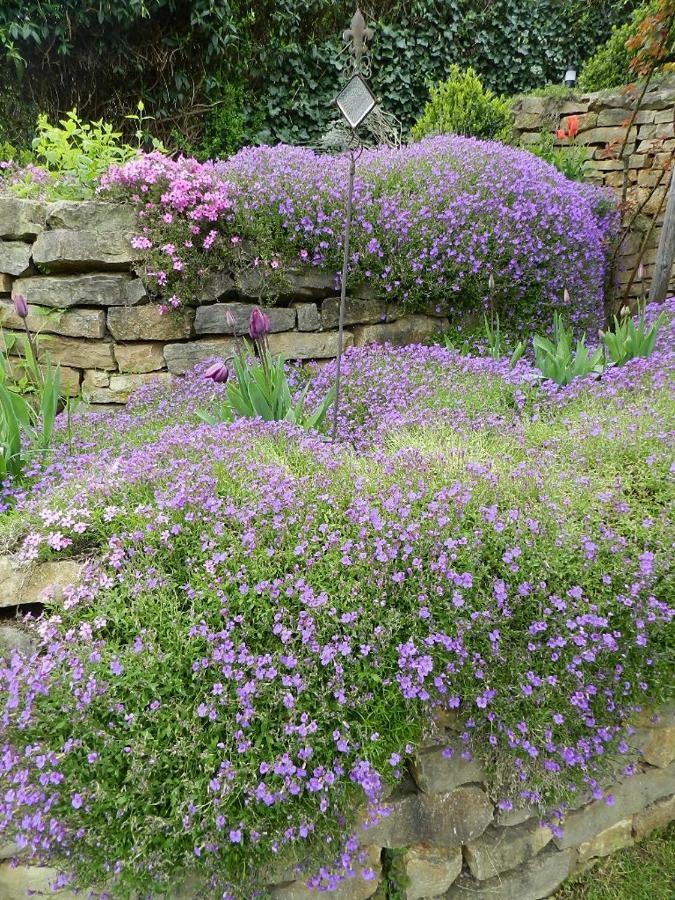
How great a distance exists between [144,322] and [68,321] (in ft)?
1.77

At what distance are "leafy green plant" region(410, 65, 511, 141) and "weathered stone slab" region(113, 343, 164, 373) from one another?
4.12 meters

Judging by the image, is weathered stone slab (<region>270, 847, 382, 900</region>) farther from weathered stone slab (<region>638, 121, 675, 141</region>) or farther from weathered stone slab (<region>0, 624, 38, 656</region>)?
weathered stone slab (<region>638, 121, 675, 141</region>)

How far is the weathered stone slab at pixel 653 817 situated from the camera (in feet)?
6.93

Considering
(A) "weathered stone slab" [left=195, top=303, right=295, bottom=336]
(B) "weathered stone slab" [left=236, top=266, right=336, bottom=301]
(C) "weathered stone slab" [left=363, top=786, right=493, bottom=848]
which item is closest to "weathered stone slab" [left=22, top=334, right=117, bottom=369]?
(A) "weathered stone slab" [left=195, top=303, right=295, bottom=336]

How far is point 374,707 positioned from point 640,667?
0.85 m

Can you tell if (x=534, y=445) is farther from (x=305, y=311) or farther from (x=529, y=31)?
(x=529, y=31)

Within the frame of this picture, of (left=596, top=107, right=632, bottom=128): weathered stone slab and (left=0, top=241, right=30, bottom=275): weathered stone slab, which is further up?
(left=596, top=107, right=632, bottom=128): weathered stone slab

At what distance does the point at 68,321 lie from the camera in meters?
4.11

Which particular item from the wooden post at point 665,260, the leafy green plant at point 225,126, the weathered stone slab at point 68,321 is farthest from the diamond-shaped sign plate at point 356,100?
the leafy green plant at point 225,126

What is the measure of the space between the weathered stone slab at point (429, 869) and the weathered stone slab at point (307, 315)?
10.8ft

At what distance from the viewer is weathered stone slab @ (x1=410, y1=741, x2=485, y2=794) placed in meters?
1.77

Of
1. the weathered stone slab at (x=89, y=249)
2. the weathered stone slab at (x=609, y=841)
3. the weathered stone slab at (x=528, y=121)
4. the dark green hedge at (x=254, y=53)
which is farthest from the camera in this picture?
the weathered stone slab at (x=528, y=121)

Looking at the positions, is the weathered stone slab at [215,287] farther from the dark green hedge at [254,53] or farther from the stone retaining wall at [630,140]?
the stone retaining wall at [630,140]

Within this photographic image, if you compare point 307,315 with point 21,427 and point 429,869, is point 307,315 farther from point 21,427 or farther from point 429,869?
point 429,869
